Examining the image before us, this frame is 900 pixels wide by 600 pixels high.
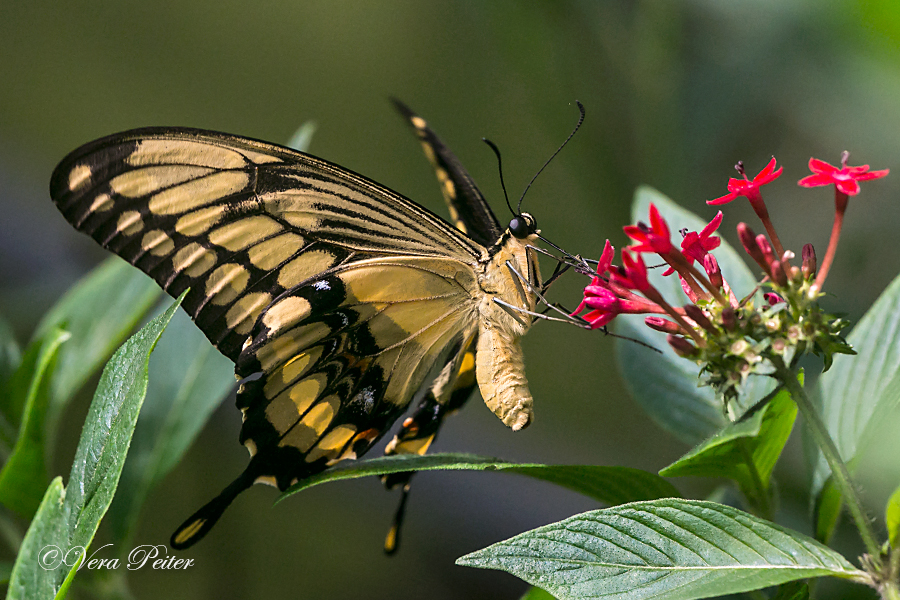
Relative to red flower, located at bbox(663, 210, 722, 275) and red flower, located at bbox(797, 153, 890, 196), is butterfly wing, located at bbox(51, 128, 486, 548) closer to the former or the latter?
red flower, located at bbox(663, 210, 722, 275)

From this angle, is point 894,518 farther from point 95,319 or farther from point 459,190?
point 95,319

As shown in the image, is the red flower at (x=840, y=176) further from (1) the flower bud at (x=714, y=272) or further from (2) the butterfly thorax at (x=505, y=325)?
(2) the butterfly thorax at (x=505, y=325)

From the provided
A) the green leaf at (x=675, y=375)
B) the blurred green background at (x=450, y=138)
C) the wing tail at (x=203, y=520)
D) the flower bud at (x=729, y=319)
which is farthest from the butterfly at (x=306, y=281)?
the blurred green background at (x=450, y=138)

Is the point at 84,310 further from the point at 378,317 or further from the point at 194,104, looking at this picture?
the point at 194,104

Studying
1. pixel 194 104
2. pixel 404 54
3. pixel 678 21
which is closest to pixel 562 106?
pixel 678 21

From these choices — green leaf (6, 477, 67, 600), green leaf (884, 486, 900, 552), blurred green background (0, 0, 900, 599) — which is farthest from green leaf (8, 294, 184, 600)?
blurred green background (0, 0, 900, 599)
